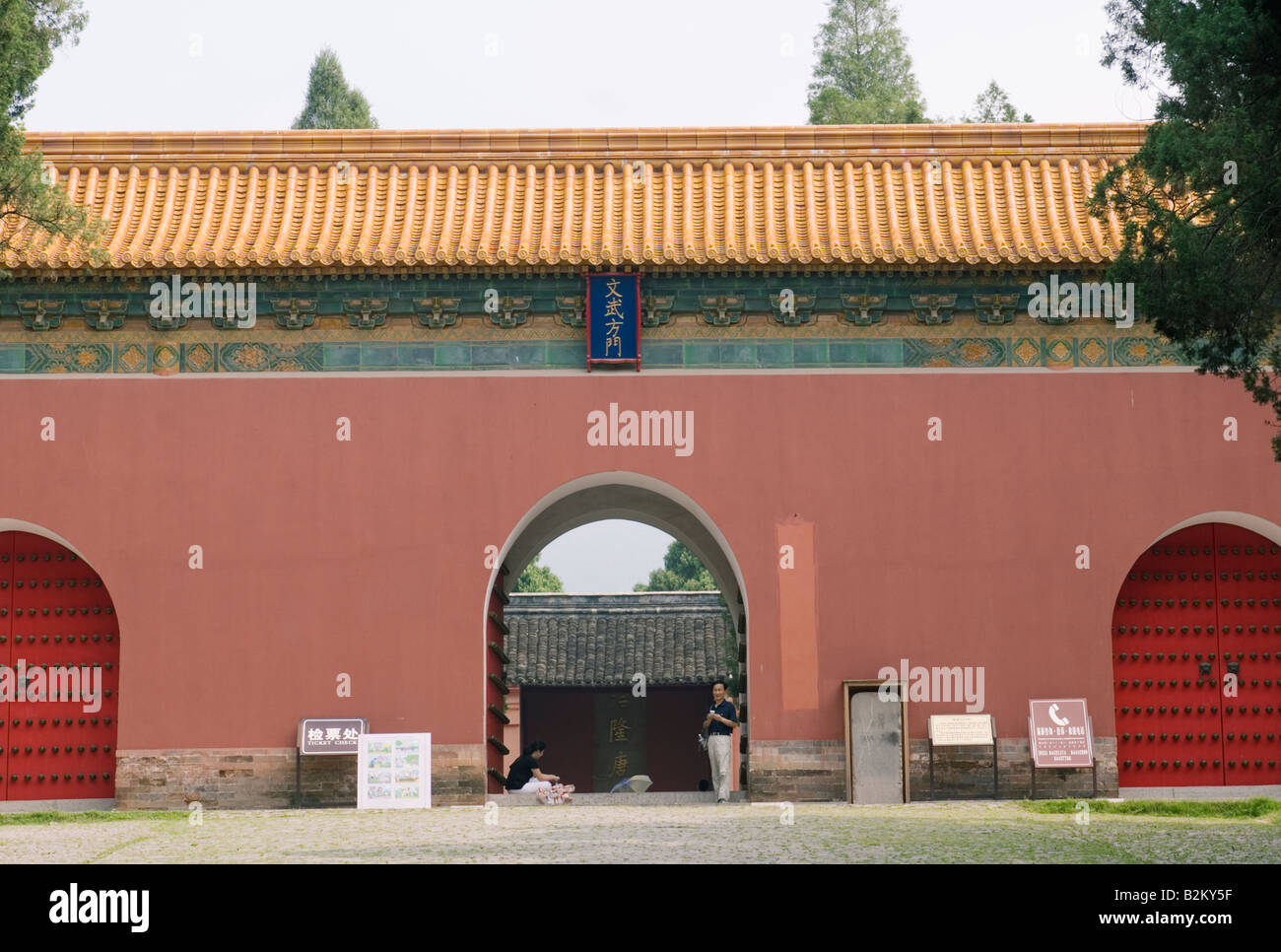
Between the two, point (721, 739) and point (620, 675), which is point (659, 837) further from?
point (620, 675)

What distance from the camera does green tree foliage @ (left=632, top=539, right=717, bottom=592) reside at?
1903 inches

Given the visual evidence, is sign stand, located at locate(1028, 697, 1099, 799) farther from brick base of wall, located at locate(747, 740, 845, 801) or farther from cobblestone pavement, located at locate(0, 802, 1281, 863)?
brick base of wall, located at locate(747, 740, 845, 801)

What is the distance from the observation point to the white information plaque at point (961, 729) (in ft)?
41.4

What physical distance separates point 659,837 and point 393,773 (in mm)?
3452

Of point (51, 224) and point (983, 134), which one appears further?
point (983, 134)

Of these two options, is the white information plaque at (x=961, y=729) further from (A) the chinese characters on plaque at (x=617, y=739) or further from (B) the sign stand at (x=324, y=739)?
(A) the chinese characters on plaque at (x=617, y=739)

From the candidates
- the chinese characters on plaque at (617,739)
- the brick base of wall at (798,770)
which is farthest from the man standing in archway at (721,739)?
the chinese characters on plaque at (617,739)

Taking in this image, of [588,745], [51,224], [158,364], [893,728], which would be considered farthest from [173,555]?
[588,745]

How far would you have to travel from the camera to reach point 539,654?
25.9 metres

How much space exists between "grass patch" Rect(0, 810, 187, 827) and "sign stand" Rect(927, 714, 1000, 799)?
5688 millimetres

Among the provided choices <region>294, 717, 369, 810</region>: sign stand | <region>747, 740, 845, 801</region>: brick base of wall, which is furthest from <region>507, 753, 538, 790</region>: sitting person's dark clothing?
<region>747, 740, 845, 801</region>: brick base of wall

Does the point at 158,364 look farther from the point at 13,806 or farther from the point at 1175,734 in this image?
the point at 1175,734

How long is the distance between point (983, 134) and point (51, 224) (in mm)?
7885

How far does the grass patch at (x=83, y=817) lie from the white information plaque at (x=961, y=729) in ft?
18.7
